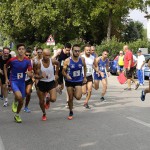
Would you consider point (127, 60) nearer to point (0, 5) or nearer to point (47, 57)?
point (47, 57)

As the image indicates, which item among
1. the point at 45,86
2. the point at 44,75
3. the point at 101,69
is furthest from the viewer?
the point at 101,69

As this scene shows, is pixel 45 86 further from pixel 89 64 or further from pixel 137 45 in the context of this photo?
pixel 137 45

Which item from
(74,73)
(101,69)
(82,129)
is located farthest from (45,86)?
(101,69)

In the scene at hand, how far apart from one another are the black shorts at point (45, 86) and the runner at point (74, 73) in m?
0.38

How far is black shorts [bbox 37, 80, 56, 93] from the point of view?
950 cm

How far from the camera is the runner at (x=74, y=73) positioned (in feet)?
31.7

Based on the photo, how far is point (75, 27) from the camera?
50.7 metres

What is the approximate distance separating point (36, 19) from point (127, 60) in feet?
101

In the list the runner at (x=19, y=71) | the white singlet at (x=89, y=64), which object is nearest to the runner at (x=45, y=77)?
the runner at (x=19, y=71)

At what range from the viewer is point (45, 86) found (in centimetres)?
952

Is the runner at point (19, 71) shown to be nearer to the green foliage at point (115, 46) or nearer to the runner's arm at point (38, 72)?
the runner's arm at point (38, 72)

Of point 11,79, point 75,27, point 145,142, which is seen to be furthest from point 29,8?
point 145,142

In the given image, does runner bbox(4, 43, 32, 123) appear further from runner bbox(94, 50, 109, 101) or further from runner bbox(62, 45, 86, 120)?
runner bbox(94, 50, 109, 101)

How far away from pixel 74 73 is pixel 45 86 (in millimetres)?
742
